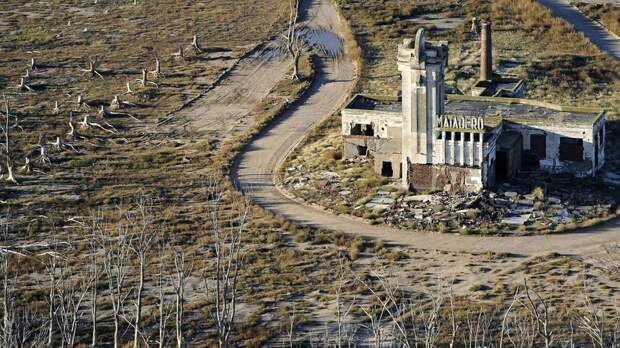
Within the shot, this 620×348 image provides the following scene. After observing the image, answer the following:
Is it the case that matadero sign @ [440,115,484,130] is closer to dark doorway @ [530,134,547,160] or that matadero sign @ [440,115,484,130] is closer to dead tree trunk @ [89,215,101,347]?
dark doorway @ [530,134,547,160]

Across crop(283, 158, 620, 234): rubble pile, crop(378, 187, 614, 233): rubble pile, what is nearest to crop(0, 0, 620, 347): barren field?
crop(283, 158, 620, 234): rubble pile

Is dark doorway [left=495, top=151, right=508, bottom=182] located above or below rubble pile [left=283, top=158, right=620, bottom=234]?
above

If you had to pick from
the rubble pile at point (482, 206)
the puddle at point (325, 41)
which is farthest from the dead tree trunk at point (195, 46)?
the rubble pile at point (482, 206)

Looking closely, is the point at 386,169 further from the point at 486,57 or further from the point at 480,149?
the point at 486,57

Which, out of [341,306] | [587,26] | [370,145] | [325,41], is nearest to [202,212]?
Result: [370,145]

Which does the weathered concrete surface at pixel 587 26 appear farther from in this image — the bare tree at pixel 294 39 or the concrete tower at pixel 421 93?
the concrete tower at pixel 421 93

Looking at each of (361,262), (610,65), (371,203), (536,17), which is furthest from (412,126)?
(536,17)
